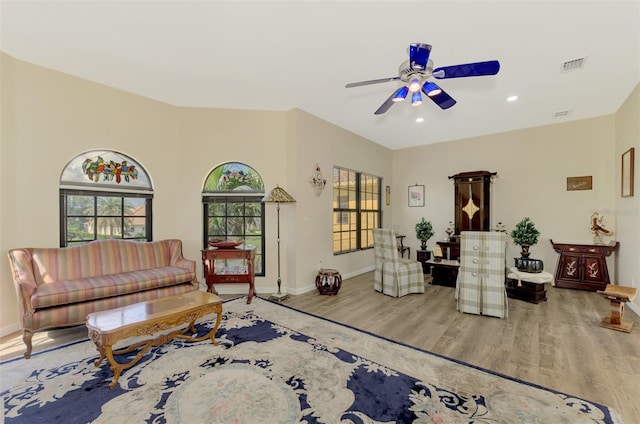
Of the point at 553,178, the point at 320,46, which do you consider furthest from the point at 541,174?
the point at 320,46

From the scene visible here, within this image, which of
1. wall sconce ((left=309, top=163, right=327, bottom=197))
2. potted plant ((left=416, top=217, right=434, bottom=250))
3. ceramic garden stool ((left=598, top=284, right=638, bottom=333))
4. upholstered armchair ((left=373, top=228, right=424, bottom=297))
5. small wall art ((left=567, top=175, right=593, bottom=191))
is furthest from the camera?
potted plant ((left=416, top=217, right=434, bottom=250))

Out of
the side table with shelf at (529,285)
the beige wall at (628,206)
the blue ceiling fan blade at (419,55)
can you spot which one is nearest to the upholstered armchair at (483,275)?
the side table with shelf at (529,285)

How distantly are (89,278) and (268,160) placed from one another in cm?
284

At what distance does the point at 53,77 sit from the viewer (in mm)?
3389

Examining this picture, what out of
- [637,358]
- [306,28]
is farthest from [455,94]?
[637,358]

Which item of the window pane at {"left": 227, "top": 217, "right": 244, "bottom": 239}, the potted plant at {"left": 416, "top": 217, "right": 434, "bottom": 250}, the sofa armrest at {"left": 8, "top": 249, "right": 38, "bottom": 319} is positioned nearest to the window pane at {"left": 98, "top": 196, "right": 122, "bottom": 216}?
the sofa armrest at {"left": 8, "top": 249, "right": 38, "bottom": 319}

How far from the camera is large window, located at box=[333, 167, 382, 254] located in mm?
5590

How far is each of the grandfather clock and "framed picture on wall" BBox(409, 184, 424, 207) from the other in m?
0.87

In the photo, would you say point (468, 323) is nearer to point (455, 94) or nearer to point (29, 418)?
point (455, 94)

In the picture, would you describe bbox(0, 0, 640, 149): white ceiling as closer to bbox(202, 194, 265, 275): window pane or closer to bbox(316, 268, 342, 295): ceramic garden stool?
bbox(202, 194, 265, 275): window pane

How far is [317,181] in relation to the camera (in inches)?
195

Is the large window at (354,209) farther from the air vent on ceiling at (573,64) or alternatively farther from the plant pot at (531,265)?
the air vent on ceiling at (573,64)

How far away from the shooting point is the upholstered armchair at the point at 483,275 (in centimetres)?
341

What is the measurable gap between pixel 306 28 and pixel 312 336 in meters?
3.06
